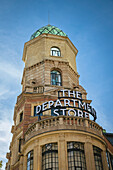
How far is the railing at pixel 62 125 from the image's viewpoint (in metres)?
23.1

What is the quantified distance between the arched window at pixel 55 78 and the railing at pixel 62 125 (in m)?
11.2

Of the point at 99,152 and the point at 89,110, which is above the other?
the point at 89,110

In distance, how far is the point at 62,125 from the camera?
2309 cm

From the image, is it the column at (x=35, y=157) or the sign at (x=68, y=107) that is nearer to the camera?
the column at (x=35, y=157)

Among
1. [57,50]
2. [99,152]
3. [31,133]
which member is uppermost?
[57,50]

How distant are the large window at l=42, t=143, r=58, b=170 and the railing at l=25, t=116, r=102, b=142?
1568 mm

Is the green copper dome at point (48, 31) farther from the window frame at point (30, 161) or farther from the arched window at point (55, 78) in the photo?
the window frame at point (30, 161)

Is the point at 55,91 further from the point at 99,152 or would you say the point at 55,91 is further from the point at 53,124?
the point at 99,152

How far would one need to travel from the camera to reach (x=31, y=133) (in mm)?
24609

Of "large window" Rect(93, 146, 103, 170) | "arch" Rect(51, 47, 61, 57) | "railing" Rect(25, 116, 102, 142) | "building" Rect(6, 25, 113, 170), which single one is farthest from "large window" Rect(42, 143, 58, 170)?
"arch" Rect(51, 47, 61, 57)

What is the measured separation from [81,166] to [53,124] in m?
4.83

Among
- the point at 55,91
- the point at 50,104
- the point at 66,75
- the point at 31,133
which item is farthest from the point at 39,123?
the point at 66,75

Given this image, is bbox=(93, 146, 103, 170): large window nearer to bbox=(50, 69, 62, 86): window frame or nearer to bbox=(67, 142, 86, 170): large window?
bbox=(67, 142, 86, 170): large window

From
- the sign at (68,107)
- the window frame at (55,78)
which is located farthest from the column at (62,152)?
the window frame at (55,78)
